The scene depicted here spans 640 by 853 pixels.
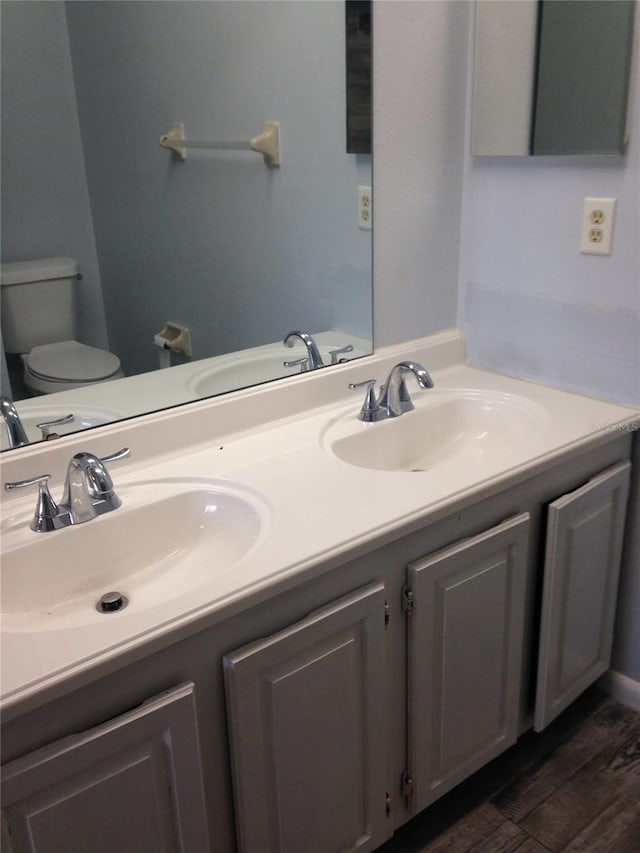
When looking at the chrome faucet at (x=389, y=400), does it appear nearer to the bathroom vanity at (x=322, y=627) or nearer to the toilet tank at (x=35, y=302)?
the bathroom vanity at (x=322, y=627)

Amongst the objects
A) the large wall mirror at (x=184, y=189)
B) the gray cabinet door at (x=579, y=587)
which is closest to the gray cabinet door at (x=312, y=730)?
Result: the gray cabinet door at (x=579, y=587)

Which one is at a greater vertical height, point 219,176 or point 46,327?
point 219,176

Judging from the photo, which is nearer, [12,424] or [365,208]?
[12,424]

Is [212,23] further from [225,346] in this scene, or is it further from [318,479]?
[318,479]

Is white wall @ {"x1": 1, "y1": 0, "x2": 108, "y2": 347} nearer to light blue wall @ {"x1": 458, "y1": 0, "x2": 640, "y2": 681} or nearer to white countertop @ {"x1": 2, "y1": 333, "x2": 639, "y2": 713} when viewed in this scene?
white countertop @ {"x1": 2, "y1": 333, "x2": 639, "y2": 713}

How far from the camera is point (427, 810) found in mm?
1599

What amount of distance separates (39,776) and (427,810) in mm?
984

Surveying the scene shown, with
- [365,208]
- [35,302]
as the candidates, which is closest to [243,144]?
[365,208]

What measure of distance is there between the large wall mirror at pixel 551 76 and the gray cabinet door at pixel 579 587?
0.72 metres

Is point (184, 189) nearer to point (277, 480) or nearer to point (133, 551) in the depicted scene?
point (277, 480)

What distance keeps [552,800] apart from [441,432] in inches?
32.3

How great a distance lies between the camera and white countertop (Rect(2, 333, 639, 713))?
0.93 m

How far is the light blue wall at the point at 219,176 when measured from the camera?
4.75 ft

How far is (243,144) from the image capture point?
5.46 ft
